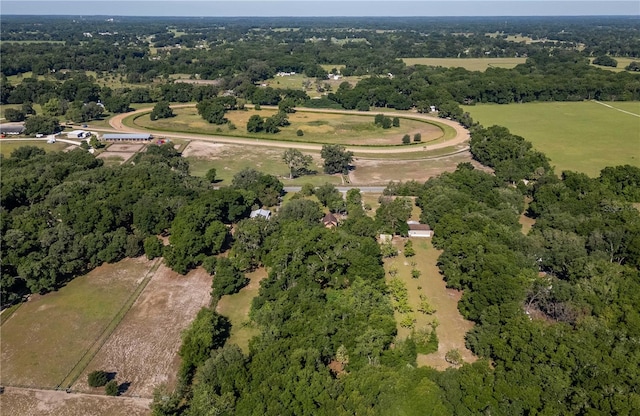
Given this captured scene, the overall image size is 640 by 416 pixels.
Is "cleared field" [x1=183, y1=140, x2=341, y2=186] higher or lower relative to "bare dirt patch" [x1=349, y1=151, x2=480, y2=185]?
higher

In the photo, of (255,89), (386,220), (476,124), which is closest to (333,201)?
(386,220)

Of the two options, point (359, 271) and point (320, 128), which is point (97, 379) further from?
point (320, 128)

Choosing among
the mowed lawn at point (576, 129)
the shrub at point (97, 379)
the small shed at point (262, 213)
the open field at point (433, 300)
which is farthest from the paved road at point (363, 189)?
the shrub at point (97, 379)

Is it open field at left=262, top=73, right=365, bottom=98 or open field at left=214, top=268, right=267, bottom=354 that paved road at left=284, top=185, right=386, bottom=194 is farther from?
open field at left=262, top=73, right=365, bottom=98

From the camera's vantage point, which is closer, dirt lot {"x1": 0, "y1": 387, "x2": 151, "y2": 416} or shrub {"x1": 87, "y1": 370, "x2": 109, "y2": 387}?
dirt lot {"x1": 0, "y1": 387, "x2": 151, "y2": 416}

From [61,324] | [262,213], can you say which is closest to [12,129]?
[262,213]

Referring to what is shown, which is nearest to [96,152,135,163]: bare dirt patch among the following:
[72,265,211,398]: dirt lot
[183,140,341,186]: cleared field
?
Result: [183,140,341,186]: cleared field
